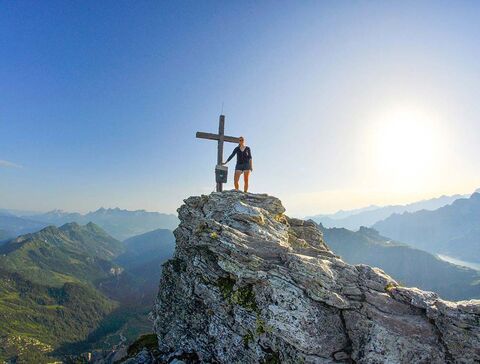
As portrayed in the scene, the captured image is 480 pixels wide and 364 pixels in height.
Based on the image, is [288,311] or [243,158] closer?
[288,311]

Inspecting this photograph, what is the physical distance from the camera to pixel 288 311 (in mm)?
15320

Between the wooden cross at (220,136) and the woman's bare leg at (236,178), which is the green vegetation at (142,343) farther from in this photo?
the wooden cross at (220,136)

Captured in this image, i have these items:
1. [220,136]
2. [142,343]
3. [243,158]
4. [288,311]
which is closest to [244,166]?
[243,158]

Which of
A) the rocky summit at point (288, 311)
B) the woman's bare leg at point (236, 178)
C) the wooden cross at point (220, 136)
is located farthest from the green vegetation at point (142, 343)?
the wooden cross at point (220, 136)

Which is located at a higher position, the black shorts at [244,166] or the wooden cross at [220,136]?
the wooden cross at [220,136]

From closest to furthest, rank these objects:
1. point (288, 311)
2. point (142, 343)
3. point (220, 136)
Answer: point (288, 311) < point (220, 136) < point (142, 343)

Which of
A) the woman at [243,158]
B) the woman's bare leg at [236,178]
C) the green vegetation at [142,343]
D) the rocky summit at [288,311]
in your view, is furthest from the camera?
the green vegetation at [142,343]

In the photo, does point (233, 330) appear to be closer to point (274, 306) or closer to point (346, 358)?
point (274, 306)

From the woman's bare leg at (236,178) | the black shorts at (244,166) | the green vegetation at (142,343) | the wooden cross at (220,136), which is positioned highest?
the wooden cross at (220,136)

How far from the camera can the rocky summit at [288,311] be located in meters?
13.5

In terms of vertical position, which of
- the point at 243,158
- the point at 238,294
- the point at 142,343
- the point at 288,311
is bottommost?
the point at 142,343

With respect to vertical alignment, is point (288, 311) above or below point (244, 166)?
below

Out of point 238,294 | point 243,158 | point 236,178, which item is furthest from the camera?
point 236,178

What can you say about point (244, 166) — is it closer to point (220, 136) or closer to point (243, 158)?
point (243, 158)
